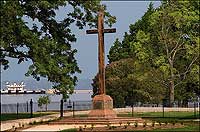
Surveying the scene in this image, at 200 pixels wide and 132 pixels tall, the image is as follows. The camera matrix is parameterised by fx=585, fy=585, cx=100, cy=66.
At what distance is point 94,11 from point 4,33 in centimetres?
728

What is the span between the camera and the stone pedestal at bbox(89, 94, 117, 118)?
3024cm

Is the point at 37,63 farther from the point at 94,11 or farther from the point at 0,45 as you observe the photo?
the point at 94,11

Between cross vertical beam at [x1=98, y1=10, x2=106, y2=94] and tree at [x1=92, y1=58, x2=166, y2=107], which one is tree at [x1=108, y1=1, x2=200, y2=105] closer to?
tree at [x1=92, y1=58, x2=166, y2=107]

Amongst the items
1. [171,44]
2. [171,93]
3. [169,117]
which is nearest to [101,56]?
[169,117]

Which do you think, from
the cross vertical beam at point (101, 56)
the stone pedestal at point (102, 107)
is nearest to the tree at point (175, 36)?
the cross vertical beam at point (101, 56)

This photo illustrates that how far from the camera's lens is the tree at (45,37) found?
106ft

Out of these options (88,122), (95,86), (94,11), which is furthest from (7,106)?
(88,122)

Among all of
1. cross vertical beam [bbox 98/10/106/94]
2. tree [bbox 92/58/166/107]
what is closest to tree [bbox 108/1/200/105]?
tree [bbox 92/58/166/107]

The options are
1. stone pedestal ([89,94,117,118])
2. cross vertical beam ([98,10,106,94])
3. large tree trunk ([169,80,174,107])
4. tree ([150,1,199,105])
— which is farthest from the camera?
large tree trunk ([169,80,174,107])

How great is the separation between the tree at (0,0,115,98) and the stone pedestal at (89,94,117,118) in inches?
156

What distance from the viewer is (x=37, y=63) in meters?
33.0

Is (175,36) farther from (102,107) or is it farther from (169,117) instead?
(102,107)

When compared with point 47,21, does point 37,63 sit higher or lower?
lower

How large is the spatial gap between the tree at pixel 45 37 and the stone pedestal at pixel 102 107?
156 inches
